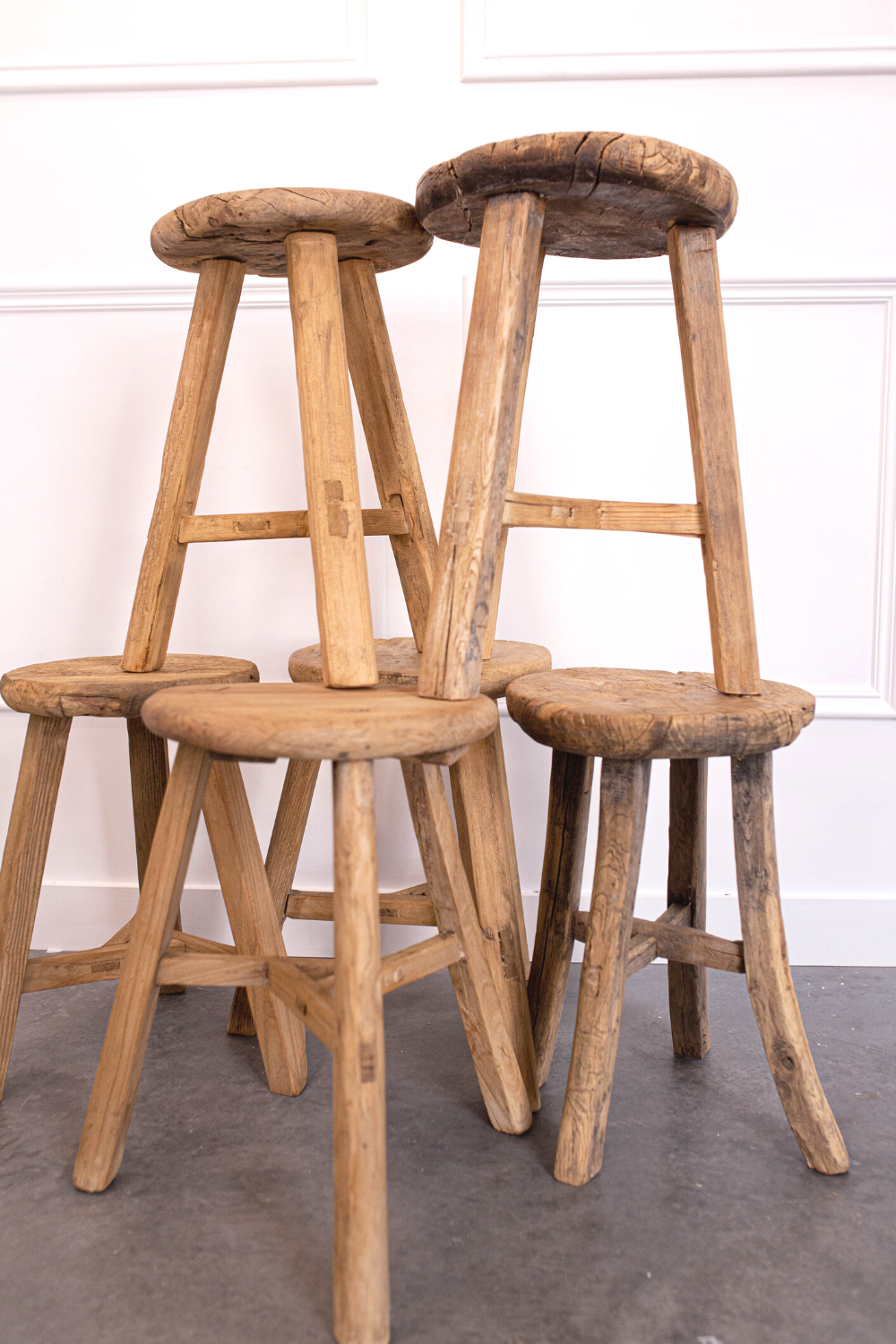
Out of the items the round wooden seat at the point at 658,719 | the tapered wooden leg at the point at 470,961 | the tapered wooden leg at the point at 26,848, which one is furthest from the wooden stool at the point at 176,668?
the round wooden seat at the point at 658,719

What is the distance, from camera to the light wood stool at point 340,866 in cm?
100

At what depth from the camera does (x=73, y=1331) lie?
1.03 meters

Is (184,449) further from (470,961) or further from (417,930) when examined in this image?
(417,930)

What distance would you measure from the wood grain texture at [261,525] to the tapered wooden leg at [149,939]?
36 cm

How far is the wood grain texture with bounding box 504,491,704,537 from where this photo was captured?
1.23 meters

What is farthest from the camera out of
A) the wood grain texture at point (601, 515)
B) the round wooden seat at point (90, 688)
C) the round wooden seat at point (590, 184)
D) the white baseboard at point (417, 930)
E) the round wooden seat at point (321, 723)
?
the white baseboard at point (417, 930)

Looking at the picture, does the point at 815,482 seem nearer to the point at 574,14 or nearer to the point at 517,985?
the point at 574,14

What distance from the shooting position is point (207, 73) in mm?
1913

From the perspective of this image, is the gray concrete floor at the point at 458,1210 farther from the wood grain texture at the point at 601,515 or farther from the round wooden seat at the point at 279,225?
the round wooden seat at the point at 279,225

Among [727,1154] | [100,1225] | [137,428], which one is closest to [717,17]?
[137,428]

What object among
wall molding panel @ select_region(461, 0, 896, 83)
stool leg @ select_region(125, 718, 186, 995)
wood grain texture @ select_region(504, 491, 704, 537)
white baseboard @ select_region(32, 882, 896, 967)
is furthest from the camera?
white baseboard @ select_region(32, 882, 896, 967)

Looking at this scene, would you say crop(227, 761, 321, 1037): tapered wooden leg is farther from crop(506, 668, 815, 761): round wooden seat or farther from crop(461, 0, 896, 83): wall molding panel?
crop(461, 0, 896, 83): wall molding panel

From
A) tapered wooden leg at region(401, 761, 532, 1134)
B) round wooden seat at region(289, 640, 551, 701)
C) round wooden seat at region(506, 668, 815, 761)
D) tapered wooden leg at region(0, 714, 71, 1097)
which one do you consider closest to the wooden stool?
tapered wooden leg at region(0, 714, 71, 1097)

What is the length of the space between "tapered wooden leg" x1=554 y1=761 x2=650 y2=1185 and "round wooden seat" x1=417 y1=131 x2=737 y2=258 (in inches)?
27.3
